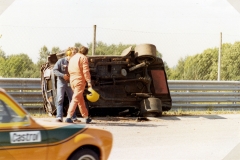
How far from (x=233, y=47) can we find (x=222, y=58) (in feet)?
4.62

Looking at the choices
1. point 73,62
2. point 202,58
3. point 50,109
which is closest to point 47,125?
point 73,62

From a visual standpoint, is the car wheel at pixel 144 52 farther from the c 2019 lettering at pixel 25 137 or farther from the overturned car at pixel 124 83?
the c 2019 lettering at pixel 25 137

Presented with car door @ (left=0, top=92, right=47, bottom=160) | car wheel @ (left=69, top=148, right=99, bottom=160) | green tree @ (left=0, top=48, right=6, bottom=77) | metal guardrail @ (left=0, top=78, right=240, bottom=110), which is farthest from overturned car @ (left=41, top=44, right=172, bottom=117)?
car door @ (left=0, top=92, right=47, bottom=160)

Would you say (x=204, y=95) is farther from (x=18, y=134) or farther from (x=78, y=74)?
(x=18, y=134)

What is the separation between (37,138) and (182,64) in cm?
1164

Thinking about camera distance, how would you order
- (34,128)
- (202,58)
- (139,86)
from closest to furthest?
(34,128), (139,86), (202,58)

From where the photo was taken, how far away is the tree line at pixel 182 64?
10.7m

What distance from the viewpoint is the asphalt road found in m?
7.69

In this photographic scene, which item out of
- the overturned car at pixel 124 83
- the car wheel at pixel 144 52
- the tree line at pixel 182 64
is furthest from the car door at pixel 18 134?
the car wheel at pixel 144 52

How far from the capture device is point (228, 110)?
15430 millimetres

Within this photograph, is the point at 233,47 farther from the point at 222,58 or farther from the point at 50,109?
the point at 50,109

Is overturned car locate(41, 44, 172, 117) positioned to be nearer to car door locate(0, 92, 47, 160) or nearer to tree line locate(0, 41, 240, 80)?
tree line locate(0, 41, 240, 80)

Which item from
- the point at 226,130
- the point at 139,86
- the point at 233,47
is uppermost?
the point at 233,47

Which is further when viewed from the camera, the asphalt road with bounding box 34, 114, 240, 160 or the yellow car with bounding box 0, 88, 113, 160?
the asphalt road with bounding box 34, 114, 240, 160
